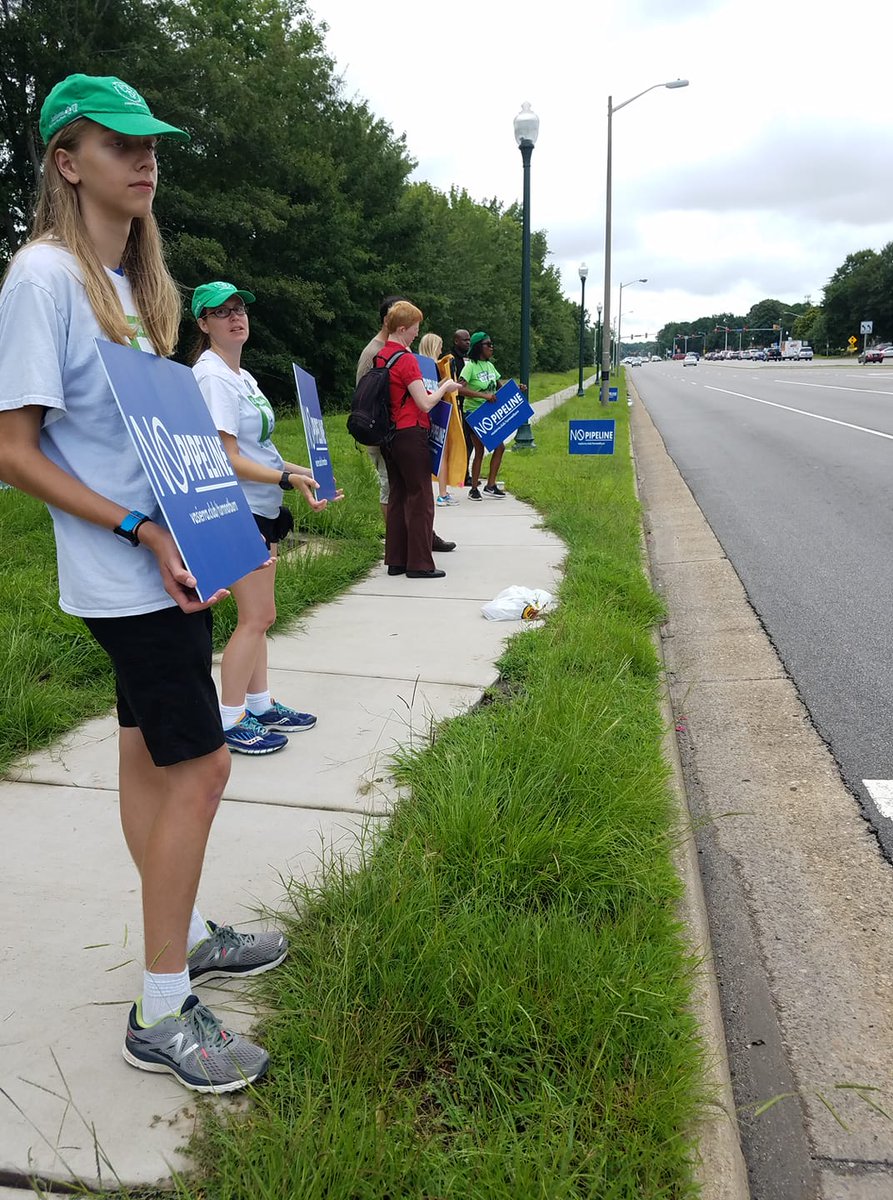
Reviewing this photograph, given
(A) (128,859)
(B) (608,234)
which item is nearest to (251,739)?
(A) (128,859)

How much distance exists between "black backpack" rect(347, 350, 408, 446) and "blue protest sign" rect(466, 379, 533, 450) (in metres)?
3.48

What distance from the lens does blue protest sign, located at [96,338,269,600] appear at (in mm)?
1908

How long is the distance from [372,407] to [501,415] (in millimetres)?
3706

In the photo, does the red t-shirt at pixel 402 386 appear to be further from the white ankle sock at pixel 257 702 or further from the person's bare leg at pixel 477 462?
the person's bare leg at pixel 477 462

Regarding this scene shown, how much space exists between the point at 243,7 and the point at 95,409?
4571cm

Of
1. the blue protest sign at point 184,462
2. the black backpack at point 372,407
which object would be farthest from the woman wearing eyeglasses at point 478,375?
the blue protest sign at point 184,462

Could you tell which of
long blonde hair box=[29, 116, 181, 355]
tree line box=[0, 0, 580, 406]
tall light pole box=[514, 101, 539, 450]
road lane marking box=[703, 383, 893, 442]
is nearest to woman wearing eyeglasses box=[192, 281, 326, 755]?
long blonde hair box=[29, 116, 181, 355]

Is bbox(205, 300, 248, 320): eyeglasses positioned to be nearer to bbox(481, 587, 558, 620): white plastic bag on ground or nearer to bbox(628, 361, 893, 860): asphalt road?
bbox(481, 587, 558, 620): white plastic bag on ground

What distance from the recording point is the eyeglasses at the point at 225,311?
3.59 meters

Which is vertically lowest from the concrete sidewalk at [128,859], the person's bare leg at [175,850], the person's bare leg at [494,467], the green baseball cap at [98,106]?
the concrete sidewalk at [128,859]

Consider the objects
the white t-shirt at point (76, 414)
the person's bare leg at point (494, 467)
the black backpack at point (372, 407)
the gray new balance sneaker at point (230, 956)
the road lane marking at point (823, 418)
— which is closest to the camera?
the white t-shirt at point (76, 414)

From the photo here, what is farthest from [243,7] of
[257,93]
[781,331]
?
[781,331]

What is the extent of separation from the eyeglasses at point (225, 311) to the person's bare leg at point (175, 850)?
78.5 inches

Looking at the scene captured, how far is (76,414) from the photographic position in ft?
6.27
